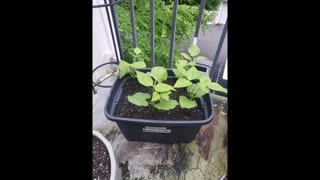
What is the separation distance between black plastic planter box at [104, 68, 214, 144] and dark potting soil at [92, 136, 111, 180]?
0.28 feet

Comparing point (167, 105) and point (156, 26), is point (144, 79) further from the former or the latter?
point (156, 26)

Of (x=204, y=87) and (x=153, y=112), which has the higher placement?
(x=204, y=87)

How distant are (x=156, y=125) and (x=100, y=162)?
20 centimetres

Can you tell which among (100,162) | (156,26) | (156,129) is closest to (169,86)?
(156,129)

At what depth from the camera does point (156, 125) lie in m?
0.63

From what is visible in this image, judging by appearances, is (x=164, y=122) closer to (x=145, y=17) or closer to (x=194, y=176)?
(x=194, y=176)

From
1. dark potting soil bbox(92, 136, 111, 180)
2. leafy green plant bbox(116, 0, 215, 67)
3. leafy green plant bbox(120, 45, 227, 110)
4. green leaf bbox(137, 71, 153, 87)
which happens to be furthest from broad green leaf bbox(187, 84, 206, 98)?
leafy green plant bbox(116, 0, 215, 67)

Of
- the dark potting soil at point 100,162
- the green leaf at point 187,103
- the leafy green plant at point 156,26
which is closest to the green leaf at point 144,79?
the green leaf at point 187,103

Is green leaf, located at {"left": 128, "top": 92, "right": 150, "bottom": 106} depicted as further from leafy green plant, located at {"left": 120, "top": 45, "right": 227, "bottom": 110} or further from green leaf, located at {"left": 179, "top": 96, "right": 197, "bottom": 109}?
green leaf, located at {"left": 179, "top": 96, "right": 197, "bottom": 109}

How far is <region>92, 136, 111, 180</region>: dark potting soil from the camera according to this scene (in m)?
0.62
